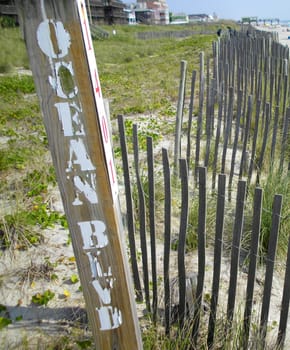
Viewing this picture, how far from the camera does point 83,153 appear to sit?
115 cm

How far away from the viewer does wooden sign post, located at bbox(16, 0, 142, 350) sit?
40.5 inches

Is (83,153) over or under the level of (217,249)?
over

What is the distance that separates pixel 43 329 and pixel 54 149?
4.93 ft

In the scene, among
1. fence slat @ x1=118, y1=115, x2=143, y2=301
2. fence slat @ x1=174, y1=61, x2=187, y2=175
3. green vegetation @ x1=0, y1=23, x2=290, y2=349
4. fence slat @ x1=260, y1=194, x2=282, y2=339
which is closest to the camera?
fence slat @ x1=260, y1=194, x2=282, y2=339

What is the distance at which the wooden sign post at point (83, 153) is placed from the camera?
3.37 ft

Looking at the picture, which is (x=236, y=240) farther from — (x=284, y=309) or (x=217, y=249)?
(x=284, y=309)

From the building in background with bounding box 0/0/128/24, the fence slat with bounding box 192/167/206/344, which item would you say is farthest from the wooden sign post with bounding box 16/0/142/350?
the building in background with bounding box 0/0/128/24

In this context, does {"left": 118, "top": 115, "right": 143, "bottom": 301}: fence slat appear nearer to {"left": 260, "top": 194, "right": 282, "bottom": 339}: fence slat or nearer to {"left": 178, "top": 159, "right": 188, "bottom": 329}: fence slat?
A: {"left": 178, "top": 159, "right": 188, "bottom": 329}: fence slat

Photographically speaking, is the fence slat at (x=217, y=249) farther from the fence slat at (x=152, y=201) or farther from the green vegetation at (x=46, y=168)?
the fence slat at (x=152, y=201)

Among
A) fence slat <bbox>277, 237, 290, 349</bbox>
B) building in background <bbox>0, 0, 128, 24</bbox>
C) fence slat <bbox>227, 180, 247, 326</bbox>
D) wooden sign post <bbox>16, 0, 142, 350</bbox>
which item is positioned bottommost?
fence slat <bbox>277, 237, 290, 349</bbox>

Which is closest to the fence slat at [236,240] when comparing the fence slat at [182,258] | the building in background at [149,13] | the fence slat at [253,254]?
the fence slat at [253,254]

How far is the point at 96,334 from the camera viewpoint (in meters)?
1.40

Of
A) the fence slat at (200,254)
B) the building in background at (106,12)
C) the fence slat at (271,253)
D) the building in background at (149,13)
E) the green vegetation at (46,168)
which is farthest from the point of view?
the building in background at (149,13)

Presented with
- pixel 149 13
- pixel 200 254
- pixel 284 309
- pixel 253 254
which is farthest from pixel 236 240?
pixel 149 13
